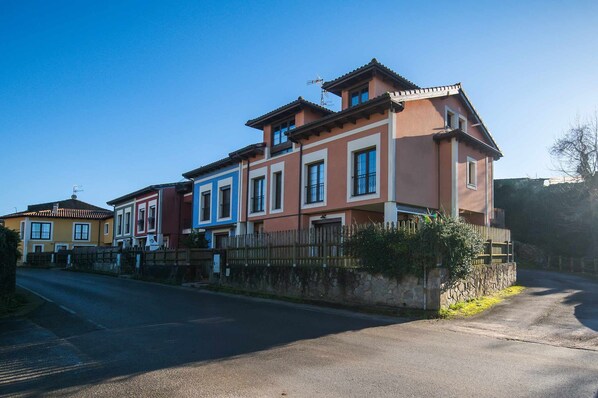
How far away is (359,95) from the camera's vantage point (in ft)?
68.6

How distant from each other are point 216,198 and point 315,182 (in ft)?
31.1

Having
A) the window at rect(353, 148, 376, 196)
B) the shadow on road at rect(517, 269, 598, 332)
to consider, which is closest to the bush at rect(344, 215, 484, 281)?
the shadow on road at rect(517, 269, 598, 332)

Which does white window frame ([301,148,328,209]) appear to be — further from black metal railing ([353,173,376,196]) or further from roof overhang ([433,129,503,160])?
roof overhang ([433,129,503,160])

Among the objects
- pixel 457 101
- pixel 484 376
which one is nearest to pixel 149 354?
pixel 484 376

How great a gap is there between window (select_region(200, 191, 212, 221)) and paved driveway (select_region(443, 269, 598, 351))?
20.1m

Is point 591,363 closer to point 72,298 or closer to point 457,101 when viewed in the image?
point 72,298

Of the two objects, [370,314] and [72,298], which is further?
[72,298]

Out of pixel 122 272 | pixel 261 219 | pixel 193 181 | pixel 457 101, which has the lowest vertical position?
pixel 122 272

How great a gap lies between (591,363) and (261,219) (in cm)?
1869

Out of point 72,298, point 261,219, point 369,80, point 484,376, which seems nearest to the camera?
point 484,376

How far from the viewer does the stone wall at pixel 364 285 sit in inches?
480

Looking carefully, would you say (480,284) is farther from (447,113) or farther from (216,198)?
(216,198)

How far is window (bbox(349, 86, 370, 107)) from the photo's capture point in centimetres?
2055

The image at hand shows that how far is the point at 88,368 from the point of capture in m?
6.35
